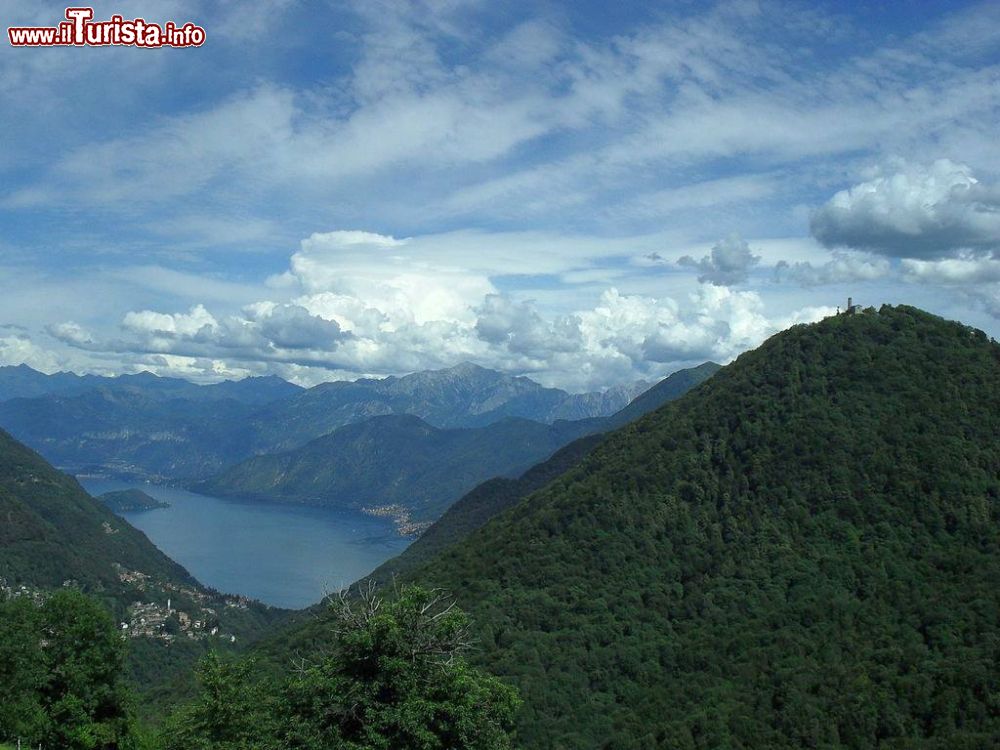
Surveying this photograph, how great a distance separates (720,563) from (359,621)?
38.6 metres

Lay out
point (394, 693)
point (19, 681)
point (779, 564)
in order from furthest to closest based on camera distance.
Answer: point (779, 564) < point (19, 681) < point (394, 693)

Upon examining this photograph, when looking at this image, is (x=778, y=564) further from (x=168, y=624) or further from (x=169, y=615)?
(x=169, y=615)

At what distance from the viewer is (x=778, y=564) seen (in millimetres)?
50719

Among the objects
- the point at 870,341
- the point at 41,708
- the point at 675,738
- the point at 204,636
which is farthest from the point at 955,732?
the point at 204,636

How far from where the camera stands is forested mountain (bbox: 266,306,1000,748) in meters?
37.6

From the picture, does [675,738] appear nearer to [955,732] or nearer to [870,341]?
[955,732]

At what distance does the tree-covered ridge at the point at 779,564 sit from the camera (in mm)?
37594

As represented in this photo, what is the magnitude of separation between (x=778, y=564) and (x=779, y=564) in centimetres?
8

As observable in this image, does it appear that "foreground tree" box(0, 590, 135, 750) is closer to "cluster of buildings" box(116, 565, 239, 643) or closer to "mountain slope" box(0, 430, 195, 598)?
"cluster of buildings" box(116, 565, 239, 643)

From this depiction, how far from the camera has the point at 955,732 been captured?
107 feet

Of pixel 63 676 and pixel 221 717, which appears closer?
pixel 221 717

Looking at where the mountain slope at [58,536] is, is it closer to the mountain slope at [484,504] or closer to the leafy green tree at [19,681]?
the mountain slope at [484,504]

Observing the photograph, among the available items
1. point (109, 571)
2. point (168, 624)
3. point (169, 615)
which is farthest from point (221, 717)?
point (109, 571)

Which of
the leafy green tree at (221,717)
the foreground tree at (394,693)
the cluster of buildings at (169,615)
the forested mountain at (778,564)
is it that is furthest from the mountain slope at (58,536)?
the foreground tree at (394,693)
